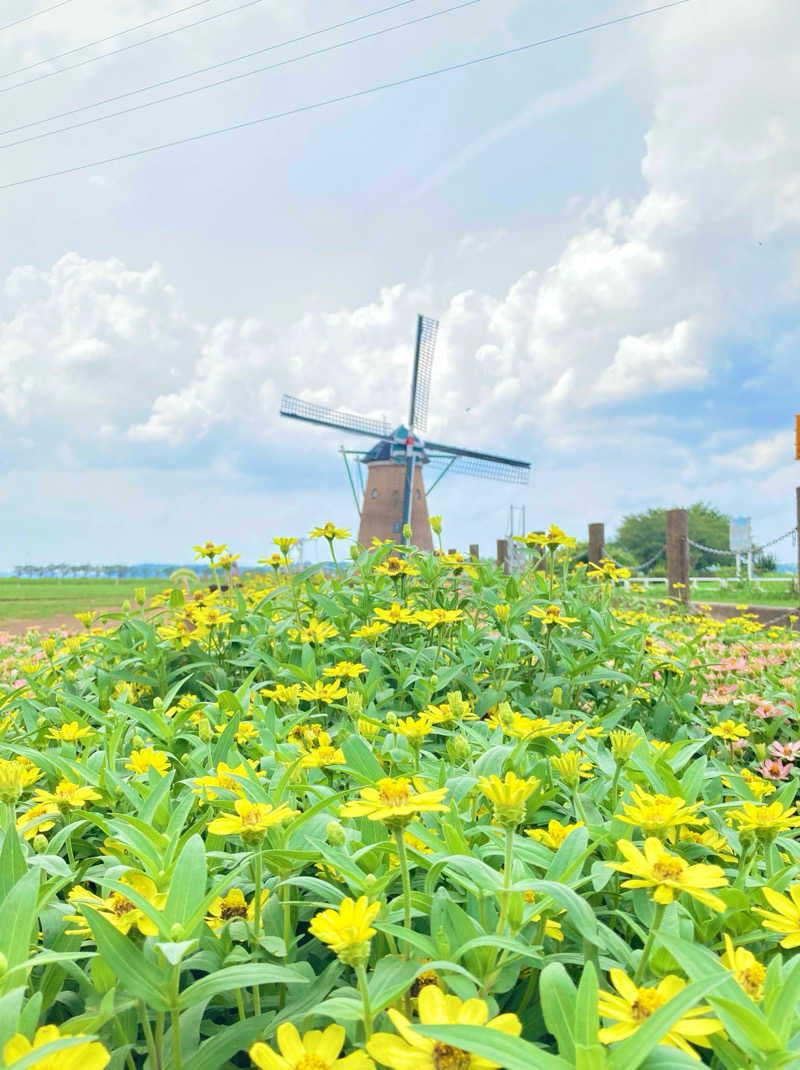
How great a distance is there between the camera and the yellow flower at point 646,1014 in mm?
521

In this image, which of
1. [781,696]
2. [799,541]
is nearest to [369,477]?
[799,541]

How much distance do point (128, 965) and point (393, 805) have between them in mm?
243

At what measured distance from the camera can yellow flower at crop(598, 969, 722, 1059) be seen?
1.71ft

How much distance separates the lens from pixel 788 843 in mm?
1002

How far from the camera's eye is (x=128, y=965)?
0.60 meters

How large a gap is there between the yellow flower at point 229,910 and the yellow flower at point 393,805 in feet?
0.66

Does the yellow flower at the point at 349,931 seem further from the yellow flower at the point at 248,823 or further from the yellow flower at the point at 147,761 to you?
the yellow flower at the point at 147,761

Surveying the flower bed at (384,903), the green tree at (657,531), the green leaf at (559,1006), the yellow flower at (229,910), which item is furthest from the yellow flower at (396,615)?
the green tree at (657,531)

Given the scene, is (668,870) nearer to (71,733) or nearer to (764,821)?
(764,821)

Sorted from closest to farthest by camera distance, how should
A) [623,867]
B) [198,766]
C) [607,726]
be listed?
1. [623,867]
2. [198,766]
3. [607,726]

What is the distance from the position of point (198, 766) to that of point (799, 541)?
7280 millimetres

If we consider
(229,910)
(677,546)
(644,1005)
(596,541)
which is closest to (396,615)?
(229,910)

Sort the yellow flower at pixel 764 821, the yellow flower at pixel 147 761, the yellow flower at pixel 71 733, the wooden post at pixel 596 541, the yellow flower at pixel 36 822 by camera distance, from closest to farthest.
Result: the yellow flower at pixel 764 821 < the yellow flower at pixel 36 822 < the yellow flower at pixel 147 761 < the yellow flower at pixel 71 733 < the wooden post at pixel 596 541

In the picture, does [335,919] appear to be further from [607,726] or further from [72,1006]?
[607,726]
